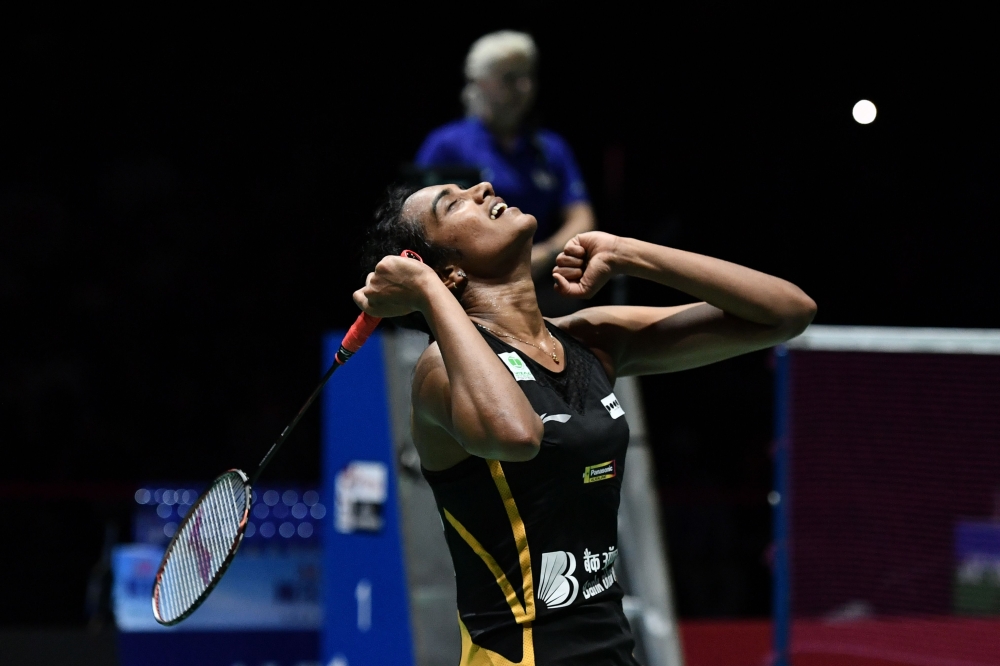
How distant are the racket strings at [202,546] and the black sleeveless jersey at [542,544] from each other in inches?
18.2

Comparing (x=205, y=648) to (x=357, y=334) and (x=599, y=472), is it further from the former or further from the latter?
(x=599, y=472)

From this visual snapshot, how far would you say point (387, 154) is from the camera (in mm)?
8977

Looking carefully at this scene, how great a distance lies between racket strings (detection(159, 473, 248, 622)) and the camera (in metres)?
2.24

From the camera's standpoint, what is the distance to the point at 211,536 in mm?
2328

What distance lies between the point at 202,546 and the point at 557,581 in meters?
0.78

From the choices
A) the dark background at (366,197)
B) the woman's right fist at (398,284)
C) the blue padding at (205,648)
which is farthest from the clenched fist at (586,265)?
the dark background at (366,197)

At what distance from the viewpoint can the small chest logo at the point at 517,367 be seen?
200 centimetres

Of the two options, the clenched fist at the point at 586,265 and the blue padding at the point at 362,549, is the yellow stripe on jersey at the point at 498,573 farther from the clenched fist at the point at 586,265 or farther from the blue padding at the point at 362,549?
the blue padding at the point at 362,549

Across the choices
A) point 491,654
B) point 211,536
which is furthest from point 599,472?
point 211,536

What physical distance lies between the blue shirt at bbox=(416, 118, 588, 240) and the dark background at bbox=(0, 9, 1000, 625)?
3.13 meters

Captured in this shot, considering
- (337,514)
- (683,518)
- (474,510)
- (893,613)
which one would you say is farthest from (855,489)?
(474,510)

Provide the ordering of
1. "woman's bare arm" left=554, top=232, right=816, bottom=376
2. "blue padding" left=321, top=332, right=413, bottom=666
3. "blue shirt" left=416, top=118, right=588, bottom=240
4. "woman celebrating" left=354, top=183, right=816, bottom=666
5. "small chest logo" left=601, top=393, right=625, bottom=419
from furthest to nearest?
"blue padding" left=321, top=332, right=413, bottom=666 < "blue shirt" left=416, top=118, right=588, bottom=240 < "woman's bare arm" left=554, top=232, right=816, bottom=376 < "small chest logo" left=601, top=393, right=625, bottom=419 < "woman celebrating" left=354, top=183, right=816, bottom=666

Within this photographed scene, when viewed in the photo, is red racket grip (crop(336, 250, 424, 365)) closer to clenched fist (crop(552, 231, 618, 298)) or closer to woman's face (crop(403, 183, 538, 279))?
woman's face (crop(403, 183, 538, 279))

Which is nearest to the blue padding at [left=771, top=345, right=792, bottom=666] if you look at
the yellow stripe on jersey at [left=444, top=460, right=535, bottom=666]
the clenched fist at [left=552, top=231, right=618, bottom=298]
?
the clenched fist at [left=552, top=231, right=618, bottom=298]
